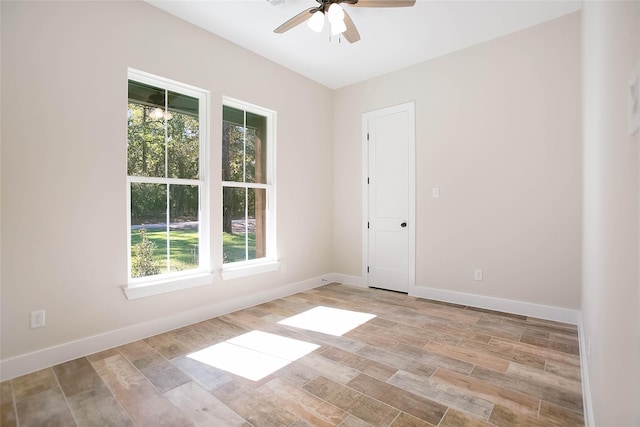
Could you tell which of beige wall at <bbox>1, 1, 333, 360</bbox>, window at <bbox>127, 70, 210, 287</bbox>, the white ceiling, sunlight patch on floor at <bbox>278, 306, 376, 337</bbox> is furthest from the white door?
window at <bbox>127, 70, 210, 287</bbox>

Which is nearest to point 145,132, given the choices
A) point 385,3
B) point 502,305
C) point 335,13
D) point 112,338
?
point 112,338

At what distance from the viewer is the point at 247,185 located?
12.4ft

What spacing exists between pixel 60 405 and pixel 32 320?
0.75m

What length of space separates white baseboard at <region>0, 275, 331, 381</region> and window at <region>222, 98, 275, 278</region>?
440mm

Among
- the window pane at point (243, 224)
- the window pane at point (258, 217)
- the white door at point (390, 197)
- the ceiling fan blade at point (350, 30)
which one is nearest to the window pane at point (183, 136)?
the window pane at point (243, 224)

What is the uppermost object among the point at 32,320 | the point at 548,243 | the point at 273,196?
the point at 273,196

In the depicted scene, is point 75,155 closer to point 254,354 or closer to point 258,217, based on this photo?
point 258,217

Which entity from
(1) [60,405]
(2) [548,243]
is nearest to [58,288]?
(1) [60,405]

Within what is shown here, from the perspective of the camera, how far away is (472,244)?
12.0 feet

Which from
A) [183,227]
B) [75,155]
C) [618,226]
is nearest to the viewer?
[618,226]

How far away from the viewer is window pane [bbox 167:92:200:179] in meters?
3.09

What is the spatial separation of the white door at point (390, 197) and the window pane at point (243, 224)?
1.56 m

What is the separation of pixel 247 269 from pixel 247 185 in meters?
1.00

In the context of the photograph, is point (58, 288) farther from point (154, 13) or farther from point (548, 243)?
point (548, 243)
